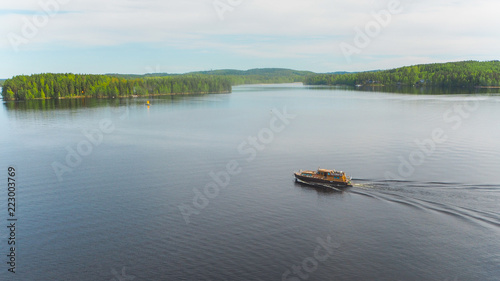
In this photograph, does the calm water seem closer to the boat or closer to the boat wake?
the boat wake

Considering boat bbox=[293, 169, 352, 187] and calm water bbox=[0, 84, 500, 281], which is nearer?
calm water bbox=[0, 84, 500, 281]

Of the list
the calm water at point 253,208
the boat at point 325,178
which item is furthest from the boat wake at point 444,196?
the boat at point 325,178

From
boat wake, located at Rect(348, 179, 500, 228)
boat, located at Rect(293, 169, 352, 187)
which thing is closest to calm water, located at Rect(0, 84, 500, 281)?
boat wake, located at Rect(348, 179, 500, 228)

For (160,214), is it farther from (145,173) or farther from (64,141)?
(64,141)

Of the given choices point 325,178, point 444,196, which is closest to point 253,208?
point 325,178

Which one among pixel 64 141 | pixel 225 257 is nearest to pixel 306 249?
pixel 225 257
